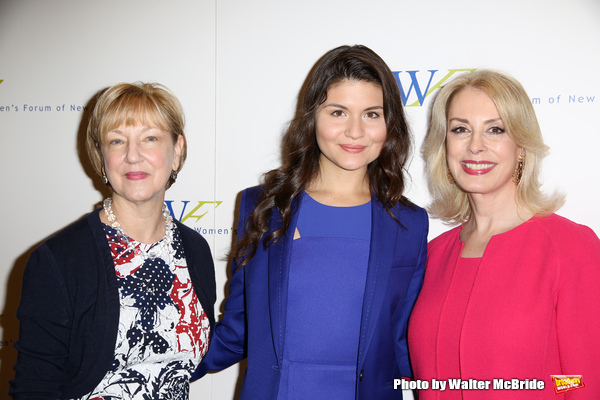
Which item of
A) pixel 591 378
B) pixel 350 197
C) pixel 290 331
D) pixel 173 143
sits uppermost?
pixel 173 143

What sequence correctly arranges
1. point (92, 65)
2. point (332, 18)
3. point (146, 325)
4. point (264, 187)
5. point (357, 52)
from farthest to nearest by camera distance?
1. point (92, 65)
2. point (332, 18)
3. point (264, 187)
4. point (357, 52)
5. point (146, 325)

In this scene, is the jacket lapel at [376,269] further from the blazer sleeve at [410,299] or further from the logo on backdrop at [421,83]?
the logo on backdrop at [421,83]

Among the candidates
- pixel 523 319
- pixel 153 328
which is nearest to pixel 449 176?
pixel 523 319

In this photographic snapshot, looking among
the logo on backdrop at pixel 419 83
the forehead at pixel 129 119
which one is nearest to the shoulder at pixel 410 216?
the logo on backdrop at pixel 419 83

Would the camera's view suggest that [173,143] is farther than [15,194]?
No

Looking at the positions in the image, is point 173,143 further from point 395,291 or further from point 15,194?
point 15,194

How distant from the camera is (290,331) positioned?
2.12m

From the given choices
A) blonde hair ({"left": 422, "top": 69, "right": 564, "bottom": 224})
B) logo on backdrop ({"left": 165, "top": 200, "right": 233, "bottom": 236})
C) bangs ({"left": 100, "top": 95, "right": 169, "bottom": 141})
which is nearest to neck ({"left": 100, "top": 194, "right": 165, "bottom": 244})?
bangs ({"left": 100, "top": 95, "right": 169, "bottom": 141})

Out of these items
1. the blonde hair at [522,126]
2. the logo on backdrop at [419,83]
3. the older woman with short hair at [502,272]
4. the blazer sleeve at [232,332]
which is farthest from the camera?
the logo on backdrop at [419,83]

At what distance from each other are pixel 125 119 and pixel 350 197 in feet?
3.65

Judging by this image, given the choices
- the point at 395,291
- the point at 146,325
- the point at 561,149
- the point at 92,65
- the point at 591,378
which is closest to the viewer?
the point at 591,378

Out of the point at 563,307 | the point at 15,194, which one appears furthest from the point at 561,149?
the point at 15,194

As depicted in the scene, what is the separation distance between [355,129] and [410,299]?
88 centimetres

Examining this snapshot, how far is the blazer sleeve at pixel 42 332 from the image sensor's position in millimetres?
1794
